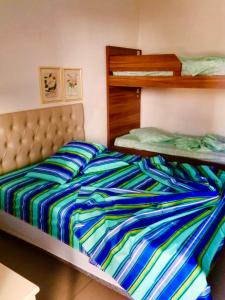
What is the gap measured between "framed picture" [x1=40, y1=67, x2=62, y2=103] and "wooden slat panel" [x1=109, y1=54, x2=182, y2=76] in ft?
2.54

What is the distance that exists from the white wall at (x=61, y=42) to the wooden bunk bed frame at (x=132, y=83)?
107mm

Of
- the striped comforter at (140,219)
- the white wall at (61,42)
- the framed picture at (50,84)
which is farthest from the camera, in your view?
the framed picture at (50,84)

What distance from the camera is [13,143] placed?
2.40 m

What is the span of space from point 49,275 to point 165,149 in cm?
178

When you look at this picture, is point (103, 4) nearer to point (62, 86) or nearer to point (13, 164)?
point (62, 86)

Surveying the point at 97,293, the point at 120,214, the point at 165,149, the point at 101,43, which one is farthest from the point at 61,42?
the point at 97,293

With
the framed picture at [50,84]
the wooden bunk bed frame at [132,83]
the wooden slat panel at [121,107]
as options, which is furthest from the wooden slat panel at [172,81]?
the framed picture at [50,84]

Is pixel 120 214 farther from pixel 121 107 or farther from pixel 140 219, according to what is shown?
pixel 121 107

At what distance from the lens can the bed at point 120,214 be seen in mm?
1422

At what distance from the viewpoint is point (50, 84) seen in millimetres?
2678

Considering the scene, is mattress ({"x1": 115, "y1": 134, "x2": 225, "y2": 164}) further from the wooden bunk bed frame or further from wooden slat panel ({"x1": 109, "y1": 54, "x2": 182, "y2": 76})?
wooden slat panel ({"x1": 109, "y1": 54, "x2": 182, "y2": 76})

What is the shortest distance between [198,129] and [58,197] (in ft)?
7.76

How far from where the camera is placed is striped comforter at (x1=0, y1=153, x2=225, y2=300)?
140 cm

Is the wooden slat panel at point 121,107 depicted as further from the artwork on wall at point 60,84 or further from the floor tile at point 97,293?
the floor tile at point 97,293
